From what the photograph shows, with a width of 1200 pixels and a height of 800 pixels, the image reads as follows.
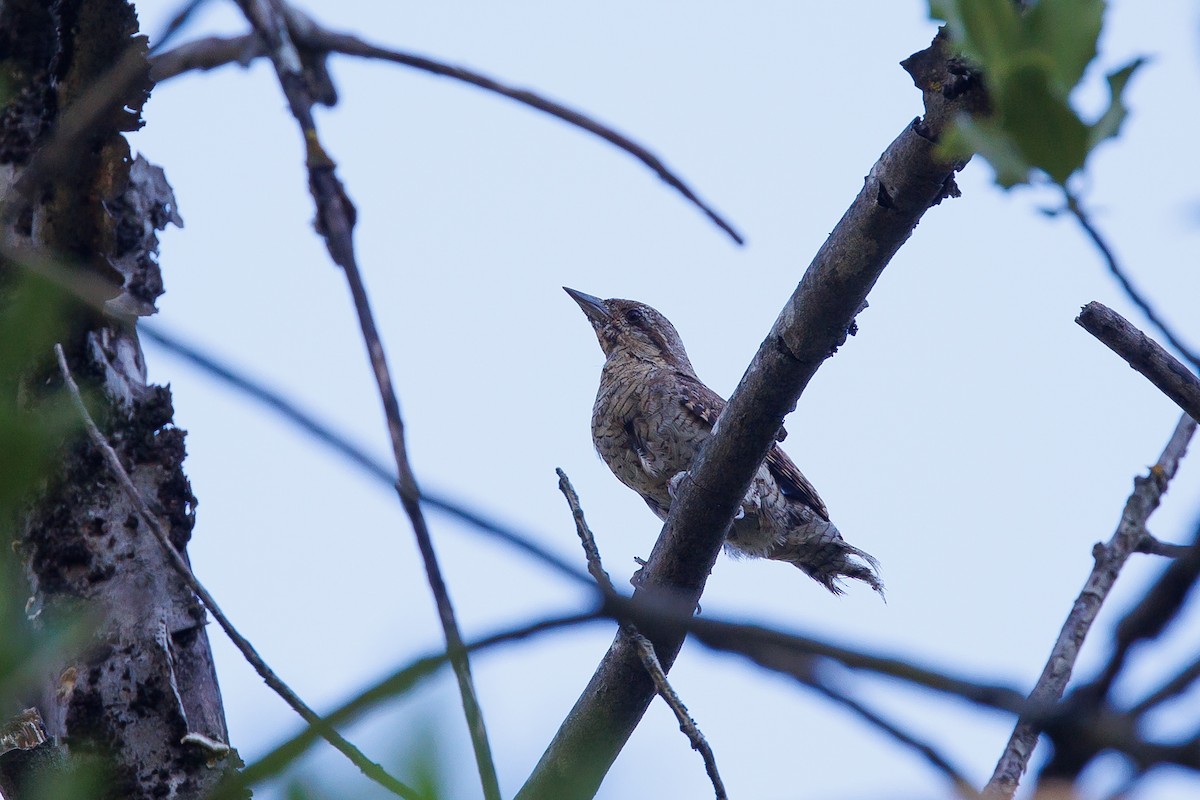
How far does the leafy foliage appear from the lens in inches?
41.4

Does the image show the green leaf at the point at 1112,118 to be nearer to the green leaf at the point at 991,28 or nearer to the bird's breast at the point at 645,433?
the green leaf at the point at 991,28

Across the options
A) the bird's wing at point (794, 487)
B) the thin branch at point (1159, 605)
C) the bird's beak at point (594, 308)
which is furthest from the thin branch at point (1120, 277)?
the bird's beak at point (594, 308)

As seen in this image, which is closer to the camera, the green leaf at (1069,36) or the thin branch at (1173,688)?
the thin branch at (1173,688)

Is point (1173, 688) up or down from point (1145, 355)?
down

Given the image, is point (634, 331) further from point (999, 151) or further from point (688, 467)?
point (999, 151)

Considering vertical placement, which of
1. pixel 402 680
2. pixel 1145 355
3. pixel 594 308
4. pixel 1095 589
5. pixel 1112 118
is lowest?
pixel 402 680

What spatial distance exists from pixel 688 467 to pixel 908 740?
534cm

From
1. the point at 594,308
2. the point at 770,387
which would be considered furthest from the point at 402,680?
the point at 594,308

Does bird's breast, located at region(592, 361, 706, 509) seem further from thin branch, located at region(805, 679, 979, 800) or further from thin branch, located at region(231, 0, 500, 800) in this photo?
thin branch, located at region(805, 679, 979, 800)

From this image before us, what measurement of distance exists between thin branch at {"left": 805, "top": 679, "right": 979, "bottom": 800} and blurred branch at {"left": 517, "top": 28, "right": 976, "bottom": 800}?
7.03 feet

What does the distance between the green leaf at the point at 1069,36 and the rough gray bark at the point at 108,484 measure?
6.39ft

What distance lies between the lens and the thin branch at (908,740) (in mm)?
747

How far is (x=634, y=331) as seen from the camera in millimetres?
7586

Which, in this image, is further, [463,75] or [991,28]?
[463,75]
